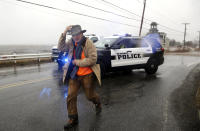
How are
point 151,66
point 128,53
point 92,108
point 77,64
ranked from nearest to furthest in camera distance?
1. point 77,64
2. point 92,108
3. point 128,53
4. point 151,66

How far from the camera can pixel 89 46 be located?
3.13 m

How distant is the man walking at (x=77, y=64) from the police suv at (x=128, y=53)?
3236mm

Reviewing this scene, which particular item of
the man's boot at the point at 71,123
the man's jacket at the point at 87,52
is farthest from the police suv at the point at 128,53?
the man's boot at the point at 71,123

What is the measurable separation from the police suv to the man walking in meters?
3.24

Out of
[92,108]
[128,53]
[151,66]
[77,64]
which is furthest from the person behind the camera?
[151,66]

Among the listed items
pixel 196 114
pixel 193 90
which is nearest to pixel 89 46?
pixel 196 114

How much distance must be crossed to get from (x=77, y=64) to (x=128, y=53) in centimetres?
440

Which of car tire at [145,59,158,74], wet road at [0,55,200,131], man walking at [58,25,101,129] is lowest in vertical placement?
wet road at [0,55,200,131]

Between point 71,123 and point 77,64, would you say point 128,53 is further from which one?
point 71,123

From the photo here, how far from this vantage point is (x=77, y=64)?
3.07 m

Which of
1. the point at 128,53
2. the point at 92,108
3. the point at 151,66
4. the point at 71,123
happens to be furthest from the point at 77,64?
the point at 151,66

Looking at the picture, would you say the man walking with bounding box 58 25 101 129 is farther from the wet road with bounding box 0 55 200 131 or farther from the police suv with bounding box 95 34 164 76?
the police suv with bounding box 95 34 164 76

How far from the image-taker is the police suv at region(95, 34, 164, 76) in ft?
21.9

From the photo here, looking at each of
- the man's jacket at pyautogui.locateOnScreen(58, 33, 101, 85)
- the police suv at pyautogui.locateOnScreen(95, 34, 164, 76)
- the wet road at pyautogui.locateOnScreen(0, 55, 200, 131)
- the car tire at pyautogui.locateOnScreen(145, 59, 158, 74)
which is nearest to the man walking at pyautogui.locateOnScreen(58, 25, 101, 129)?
the man's jacket at pyautogui.locateOnScreen(58, 33, 101, 85)
